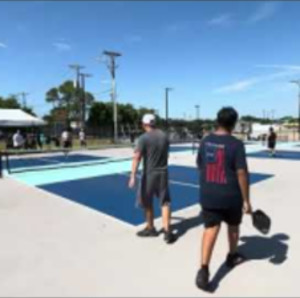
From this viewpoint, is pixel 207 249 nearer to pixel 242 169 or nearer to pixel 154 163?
pixel 242 169

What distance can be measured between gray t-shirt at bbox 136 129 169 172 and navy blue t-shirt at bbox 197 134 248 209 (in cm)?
146

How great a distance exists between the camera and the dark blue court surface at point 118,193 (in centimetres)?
779

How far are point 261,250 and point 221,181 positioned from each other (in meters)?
1.65

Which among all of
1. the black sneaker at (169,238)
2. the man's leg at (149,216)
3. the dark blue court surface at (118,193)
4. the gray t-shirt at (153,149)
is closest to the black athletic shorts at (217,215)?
the black sneaker at (169,238)

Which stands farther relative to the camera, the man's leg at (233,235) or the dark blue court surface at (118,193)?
the dark blue court surface at (118,193)

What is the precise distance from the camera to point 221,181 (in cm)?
424

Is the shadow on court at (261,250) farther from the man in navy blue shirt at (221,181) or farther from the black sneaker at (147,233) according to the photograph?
the black sneaker at (147,233)

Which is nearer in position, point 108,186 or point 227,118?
point 227,118

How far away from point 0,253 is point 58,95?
84239mm

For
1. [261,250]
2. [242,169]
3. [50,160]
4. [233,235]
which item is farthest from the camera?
[50,160]

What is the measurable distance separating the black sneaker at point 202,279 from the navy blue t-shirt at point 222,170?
0.68m

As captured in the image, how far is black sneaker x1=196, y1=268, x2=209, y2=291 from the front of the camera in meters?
4.16

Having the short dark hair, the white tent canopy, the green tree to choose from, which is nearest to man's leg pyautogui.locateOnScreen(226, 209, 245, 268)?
the short dark hair

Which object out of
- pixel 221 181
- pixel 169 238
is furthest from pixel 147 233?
pixel 221 181
